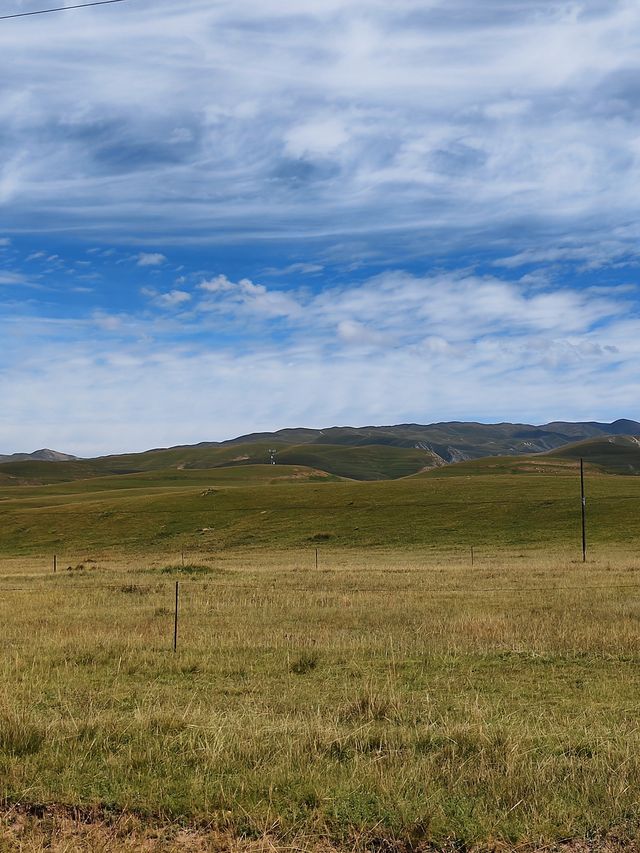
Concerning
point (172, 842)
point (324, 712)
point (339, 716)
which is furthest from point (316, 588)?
point (172, 842)

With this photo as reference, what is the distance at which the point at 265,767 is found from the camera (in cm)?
809

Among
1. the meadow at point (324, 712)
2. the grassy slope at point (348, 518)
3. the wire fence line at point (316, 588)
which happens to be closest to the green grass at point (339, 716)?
the meadow at point (324, 712)

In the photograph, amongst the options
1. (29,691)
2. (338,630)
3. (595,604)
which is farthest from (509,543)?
(29,691)

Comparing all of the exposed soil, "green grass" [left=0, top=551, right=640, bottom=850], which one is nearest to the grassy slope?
"green grass" [left=0, top=551, right=640, bottom=850]

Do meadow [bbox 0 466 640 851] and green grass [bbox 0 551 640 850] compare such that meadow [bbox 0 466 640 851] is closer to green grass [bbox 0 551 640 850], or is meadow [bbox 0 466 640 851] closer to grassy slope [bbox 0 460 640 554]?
green grass [bbox 0 551 640 850]

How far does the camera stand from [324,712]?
11141 mm

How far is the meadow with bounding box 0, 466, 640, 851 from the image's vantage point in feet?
22.6

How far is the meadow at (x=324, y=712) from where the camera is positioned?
6.90 m

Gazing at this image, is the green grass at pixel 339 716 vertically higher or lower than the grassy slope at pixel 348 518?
higher

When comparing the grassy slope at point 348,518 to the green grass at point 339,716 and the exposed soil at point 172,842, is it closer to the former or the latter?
the green grass at point 339,716

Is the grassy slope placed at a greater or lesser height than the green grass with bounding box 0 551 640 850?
lesser

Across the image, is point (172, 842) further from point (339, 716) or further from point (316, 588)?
point (316, 588)

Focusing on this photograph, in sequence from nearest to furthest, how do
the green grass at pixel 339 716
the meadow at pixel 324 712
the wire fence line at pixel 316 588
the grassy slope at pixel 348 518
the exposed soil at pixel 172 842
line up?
the exposed soil at pixel 172 842 < the meadow at pixel 324 712 < the green grass at pixel 339 716 < the wire fence line at pixel 316 588 < the grassy slope at pixel 348 518

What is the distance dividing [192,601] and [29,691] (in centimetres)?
1376
